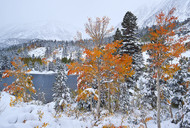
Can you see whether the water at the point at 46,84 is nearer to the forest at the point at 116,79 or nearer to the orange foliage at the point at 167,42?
the forest at the point at 116,79

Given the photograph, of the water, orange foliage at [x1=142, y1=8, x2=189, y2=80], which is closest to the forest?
orange foliage at [x1=142, y1=8, x2=189, y2=80]

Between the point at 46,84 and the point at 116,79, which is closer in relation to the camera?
the point at 116,79

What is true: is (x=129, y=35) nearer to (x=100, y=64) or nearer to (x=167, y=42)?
(x=167, y=42)

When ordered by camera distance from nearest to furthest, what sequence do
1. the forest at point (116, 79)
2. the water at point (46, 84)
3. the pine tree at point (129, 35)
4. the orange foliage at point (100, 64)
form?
the forest at point (116, 79) → the orange foliage at point (100, 64) → the pine tree at point (129, 35) → the water at point (46, 84)

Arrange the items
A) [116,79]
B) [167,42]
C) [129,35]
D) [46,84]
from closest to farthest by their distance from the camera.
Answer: [167,42] → [116,79] → [129,35] → [46,84]

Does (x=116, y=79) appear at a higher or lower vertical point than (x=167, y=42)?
lower

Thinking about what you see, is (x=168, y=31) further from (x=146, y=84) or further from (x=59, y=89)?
(x=59, y=89)

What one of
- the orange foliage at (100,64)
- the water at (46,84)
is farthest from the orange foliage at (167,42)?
the water at (46,84)

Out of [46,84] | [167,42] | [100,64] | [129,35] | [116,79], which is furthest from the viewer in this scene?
[46,84]

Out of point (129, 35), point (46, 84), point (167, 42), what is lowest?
point (46, 84)

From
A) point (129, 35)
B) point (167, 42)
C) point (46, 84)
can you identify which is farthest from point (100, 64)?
point (46, 84)

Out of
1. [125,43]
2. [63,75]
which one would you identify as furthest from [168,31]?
[63,75]

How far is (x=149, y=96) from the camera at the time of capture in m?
16.7

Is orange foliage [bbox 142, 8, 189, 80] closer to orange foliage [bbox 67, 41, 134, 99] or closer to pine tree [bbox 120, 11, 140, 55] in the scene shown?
orange foliage [bbox 67, 41, 134, 99]
